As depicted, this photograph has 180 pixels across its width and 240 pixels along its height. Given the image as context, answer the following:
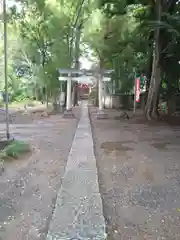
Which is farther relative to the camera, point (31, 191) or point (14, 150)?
point (14, 150)

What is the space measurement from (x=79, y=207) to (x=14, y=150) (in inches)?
111

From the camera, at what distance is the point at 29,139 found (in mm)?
7535

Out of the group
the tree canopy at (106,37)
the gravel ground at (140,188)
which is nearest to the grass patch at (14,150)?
the gravel ground at (140,188)

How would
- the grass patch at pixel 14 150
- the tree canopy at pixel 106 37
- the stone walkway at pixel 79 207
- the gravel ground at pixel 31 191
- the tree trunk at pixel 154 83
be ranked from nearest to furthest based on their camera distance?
the stone walkway at pixel 79 207 → the gravel ground at pixel 31 191 → the grass patch at pixel 14 150 → the tree trunk at pixel 154 83 → the tree canopy at pixel 106 37

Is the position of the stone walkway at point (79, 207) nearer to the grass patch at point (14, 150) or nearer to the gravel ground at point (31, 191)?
the gravel ground at point (31, 191)

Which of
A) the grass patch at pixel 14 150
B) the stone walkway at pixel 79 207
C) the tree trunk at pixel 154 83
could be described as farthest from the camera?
the tree trunk at pixel 154 83

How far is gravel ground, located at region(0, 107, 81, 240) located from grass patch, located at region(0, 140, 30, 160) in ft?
0.53

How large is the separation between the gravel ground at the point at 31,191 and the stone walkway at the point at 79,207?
117 mm

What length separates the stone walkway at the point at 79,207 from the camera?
2539 mm

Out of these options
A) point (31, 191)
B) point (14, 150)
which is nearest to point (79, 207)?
point (31, 191)

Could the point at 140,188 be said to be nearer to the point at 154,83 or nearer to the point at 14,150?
the point at 14,150

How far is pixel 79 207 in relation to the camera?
3090 millimetres

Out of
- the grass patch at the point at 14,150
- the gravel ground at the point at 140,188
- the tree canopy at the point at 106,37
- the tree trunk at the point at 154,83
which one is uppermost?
the tree canopy at the point at 106,37

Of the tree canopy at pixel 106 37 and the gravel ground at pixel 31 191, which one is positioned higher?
the tree canopy at pixel 106 37
